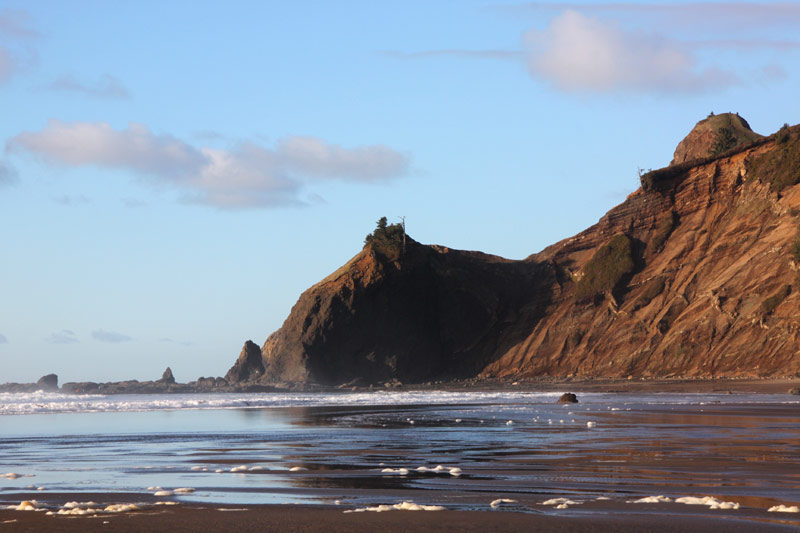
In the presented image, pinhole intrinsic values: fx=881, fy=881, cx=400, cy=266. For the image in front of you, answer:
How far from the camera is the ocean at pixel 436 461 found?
12906mm

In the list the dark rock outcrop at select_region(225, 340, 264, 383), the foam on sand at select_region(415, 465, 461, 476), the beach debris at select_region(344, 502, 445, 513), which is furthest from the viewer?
the dark rock outcrop at select_region(225, 340, 264, 383)

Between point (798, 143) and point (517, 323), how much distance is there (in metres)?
35.1

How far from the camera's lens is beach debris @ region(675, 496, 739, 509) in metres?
11.0

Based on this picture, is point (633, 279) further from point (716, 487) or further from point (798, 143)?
point (716, 487)

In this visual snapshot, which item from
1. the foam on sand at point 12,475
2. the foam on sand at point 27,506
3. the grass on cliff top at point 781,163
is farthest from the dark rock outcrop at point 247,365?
the foam on sand at point 27,506

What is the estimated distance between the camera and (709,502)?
37.3 ft

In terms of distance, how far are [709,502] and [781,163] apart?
2961 inches

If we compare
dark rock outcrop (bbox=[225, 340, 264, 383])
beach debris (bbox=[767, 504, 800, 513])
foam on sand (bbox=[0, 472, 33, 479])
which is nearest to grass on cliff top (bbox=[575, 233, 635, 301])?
dark rock outcrop (bbox=[225, 340, 264, 383])

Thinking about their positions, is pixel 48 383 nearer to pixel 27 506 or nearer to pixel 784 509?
pixel 27 506

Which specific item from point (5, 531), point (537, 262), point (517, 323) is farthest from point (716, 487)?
point (537, 262)

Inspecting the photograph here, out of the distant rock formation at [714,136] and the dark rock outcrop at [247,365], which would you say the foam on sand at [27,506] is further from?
the dark rock outcrop at [247,365]

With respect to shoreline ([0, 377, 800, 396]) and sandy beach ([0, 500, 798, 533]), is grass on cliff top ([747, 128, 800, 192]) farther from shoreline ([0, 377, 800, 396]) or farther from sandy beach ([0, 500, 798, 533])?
sandy beach ([0, 500, 798, 533])

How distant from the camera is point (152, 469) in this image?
1753 cm

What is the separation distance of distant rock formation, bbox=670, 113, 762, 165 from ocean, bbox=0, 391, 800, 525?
74230mm
